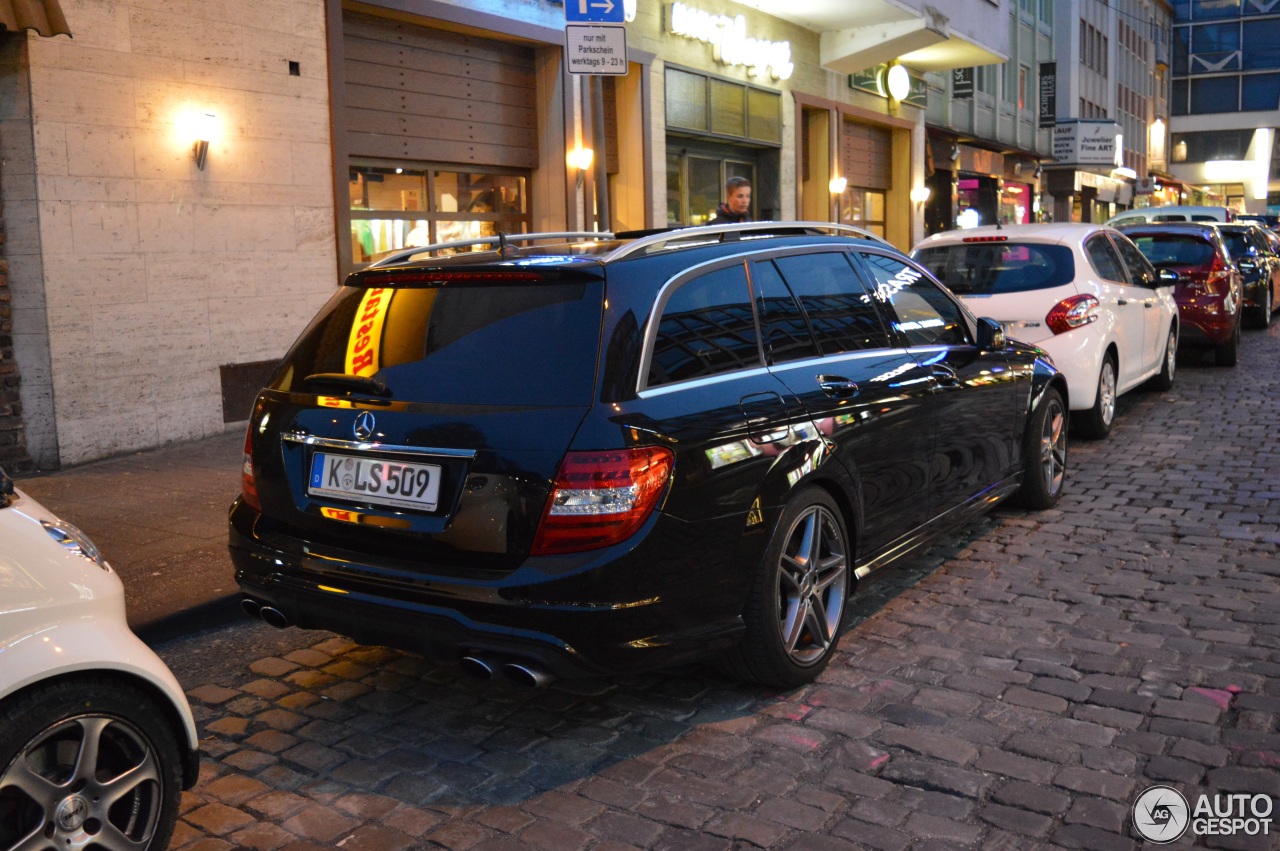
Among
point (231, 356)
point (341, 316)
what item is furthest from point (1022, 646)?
point (231, 356)

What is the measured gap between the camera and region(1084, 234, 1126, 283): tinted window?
963 centimetres

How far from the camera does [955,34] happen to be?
22859 mm

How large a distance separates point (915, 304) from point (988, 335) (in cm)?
61

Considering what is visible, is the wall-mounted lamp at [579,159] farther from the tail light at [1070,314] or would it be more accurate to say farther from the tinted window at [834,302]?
the tinted window at [834,302]

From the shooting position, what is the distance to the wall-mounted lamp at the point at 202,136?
9.69 metres

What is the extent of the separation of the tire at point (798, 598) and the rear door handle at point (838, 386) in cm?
41

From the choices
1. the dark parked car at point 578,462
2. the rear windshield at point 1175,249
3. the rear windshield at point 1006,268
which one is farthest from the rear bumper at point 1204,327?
the dark parked car at point 578,462

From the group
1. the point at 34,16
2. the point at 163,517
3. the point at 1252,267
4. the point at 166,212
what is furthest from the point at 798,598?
the point at 1252,267

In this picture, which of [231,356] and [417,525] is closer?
[417,525]

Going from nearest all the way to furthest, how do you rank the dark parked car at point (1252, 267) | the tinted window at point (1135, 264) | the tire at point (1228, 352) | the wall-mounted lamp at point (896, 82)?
the tinted window at point (1135, 264) < the tire at point (1228, 352) < the dark parked car at point (1252, 267) < the wall-mounted lamp at point (896, 82)

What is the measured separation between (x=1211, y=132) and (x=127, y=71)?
90.0 meters

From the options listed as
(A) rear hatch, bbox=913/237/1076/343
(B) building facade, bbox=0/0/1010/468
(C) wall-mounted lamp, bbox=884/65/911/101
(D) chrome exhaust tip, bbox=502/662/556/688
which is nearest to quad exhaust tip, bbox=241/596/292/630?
(D) chrome exhaust tip, bbox=502/662/556/688

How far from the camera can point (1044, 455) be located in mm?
7055

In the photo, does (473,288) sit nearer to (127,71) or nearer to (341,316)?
(341,316)
